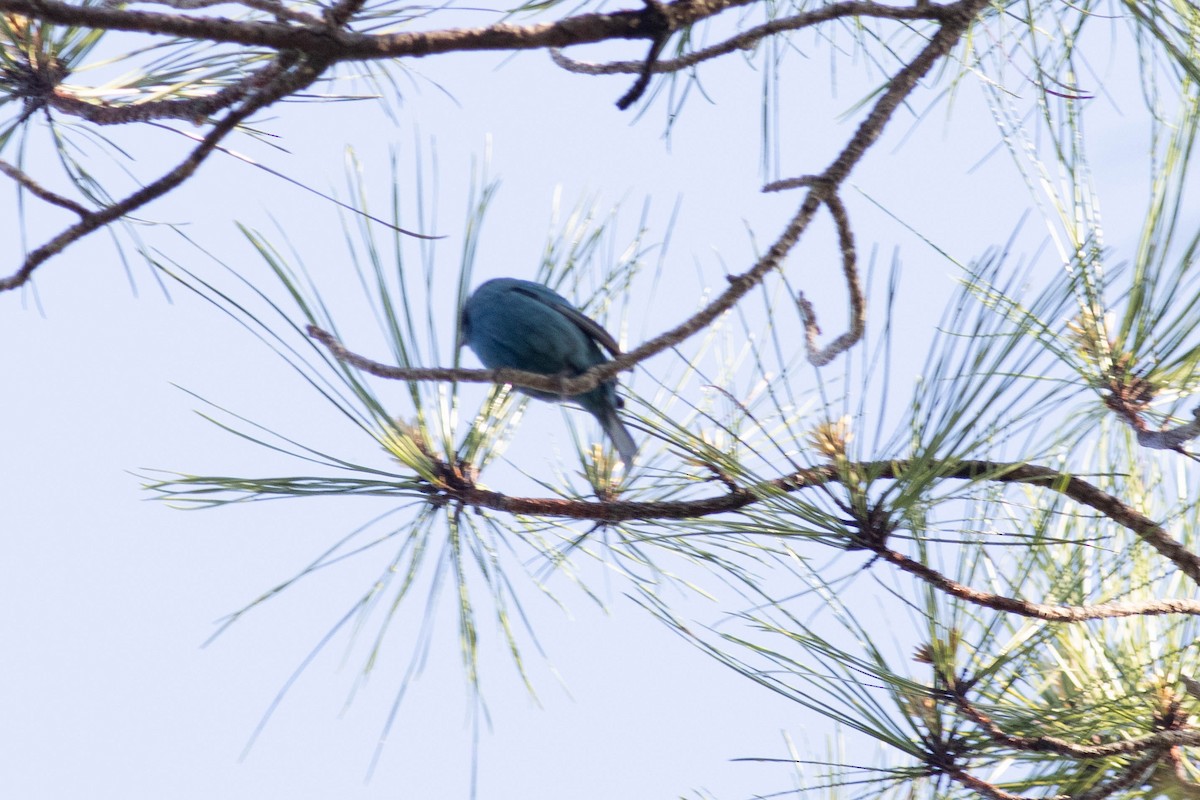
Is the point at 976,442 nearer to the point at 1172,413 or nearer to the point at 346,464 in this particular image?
the point at 1172,413

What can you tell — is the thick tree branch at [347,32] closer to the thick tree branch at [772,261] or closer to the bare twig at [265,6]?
the bare twig at [265,6]

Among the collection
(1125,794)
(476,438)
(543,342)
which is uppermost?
(543,342)

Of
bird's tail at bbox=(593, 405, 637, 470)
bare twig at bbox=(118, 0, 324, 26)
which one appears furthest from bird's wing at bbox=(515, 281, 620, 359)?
bare twig at bbox=(118, 0, 324, 26)

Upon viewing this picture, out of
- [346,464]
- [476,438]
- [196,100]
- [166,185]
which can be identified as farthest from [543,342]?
[166,185]

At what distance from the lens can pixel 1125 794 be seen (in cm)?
142

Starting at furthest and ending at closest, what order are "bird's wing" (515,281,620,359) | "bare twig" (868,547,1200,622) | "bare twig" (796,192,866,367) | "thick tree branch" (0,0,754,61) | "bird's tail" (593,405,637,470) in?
"bird's wing" (515,281,620,359)
"bird's tail" (593,405,637,470)
"bare twig" (868,547,1200,622)
"bare twig" (796,192,866,367)
"thick tree branch" (0,0,754,61)

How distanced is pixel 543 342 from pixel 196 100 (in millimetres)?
928

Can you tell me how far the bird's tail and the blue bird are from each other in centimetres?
1

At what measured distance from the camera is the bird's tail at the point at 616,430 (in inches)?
74.9

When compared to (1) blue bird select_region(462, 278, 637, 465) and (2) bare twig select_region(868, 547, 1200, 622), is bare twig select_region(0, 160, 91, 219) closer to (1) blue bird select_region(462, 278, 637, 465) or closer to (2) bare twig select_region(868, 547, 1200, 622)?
(1) blue bird select_region(462, 278, 637, 465)

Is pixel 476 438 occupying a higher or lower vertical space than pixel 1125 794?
higher

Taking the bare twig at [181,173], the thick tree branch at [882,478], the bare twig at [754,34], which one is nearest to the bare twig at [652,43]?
the bare twig at [754,34]

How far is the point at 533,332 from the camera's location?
6.98 feet

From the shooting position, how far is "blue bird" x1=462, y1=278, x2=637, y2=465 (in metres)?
2.04
